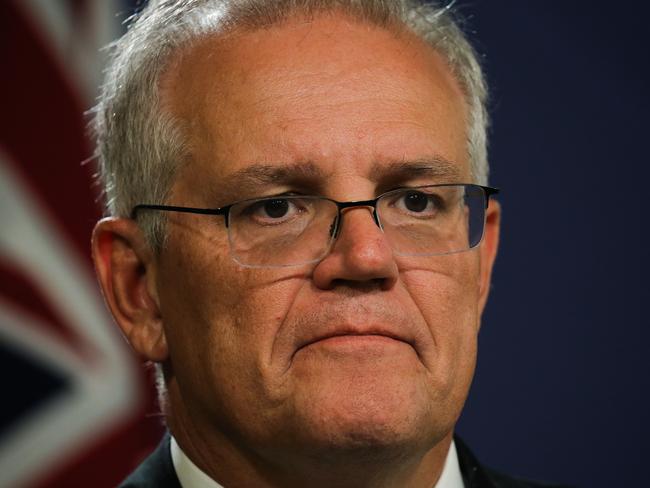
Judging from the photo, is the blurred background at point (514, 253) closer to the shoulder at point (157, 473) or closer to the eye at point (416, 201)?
the shoulder at point (157, 473)

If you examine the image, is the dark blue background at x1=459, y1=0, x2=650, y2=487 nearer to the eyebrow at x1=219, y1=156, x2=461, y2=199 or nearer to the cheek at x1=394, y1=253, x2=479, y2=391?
the cheek at x1=394, y1=253, x2=479, y2=391

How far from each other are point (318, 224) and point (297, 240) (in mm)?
44

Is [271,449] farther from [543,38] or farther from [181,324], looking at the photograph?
[543,38]

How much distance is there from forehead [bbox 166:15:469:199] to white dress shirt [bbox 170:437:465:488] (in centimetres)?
55

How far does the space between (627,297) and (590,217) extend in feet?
0.88

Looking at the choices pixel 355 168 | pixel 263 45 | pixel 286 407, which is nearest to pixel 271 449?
pixel 286 407

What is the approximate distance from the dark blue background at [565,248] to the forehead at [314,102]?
1.16 meters

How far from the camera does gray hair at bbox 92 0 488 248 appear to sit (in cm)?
180

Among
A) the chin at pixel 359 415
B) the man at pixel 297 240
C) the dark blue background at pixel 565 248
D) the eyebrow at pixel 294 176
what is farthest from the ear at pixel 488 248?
the dark blue background at pixel 565 248

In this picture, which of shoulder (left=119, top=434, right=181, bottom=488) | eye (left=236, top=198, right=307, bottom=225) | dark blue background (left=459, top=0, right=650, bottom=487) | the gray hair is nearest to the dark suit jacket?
shoulder (left=119, top=434, right=181, bottom=488)

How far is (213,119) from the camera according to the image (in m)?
1.72

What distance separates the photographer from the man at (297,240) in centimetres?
157

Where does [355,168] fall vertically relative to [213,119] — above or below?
below

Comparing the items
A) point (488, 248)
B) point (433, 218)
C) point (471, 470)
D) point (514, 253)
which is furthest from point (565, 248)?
point (433, 218)
